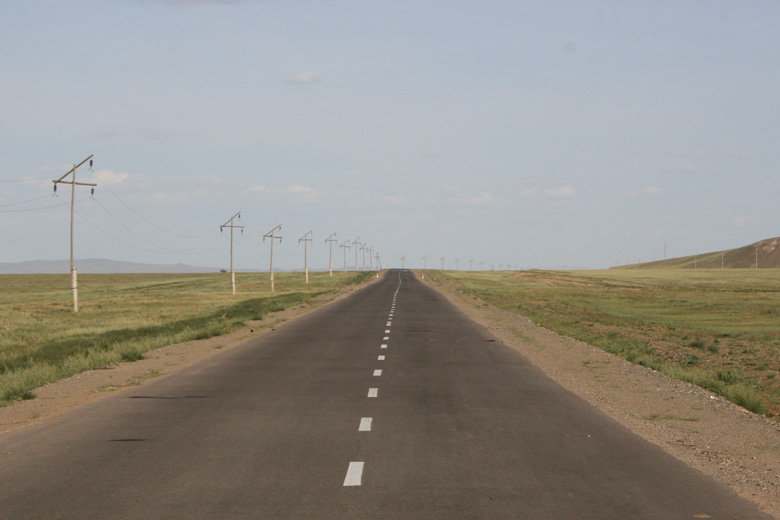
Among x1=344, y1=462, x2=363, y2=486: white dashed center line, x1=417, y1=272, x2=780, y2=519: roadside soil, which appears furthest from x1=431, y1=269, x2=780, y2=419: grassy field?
x1=344, y1=462, x2=363, y2=486: white dashed center line

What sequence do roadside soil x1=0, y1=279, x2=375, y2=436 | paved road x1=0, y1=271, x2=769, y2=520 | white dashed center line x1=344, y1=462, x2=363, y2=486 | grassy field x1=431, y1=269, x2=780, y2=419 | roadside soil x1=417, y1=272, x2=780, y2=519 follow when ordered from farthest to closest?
grassy field x1=431, y1=269, x2=780, y2=419 → roadside soil x1=0, y1=279, x2=375, y2=436 → roadside soil x1=417, y1=272, x2=780, y2=519 → white dashed center line x1=344, y1=462, x2=363, y2=486 → paved road x1=0, y1=271, x2=769, y2=520

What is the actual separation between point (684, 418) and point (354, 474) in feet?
21.9

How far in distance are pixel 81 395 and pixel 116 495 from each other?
8119 mm

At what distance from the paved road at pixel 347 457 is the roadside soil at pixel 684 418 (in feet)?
1.30

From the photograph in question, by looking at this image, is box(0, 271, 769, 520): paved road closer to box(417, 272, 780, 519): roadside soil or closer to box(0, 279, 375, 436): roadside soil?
box(417, 272, 780, 519): roadside soil

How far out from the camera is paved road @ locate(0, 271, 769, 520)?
24.4ft

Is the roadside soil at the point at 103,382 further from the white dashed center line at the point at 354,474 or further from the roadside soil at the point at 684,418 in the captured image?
the roadside soil at the point at 684,418

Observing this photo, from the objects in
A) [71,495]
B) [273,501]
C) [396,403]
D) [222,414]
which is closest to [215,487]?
[273,501]

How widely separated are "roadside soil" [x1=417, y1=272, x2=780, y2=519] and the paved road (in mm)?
395

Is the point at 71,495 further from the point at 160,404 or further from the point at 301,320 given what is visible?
the point at 301,320

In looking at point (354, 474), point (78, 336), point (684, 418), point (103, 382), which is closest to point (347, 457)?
point (354, 474)

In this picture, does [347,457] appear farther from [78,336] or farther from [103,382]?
[78,336]

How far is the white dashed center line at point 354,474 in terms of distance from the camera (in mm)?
8250

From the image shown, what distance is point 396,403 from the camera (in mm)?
13695
